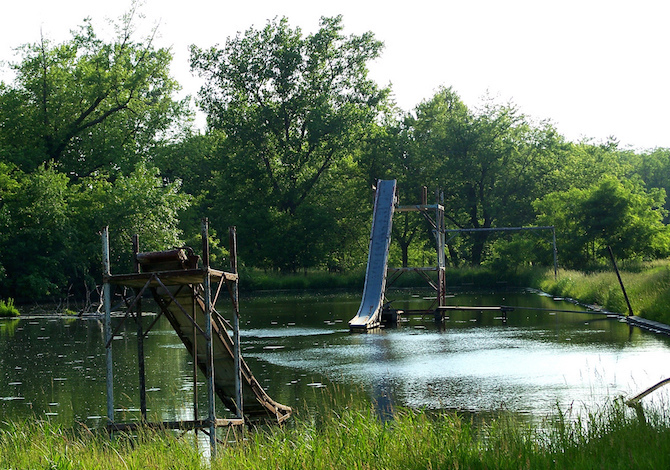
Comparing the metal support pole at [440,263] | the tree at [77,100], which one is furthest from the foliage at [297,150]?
the metal support pole at [440,263]

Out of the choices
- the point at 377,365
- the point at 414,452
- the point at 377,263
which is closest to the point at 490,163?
the point at 377,263

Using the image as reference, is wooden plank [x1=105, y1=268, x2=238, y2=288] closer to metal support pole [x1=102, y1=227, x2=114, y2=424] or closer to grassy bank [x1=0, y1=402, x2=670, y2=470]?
metal support pole [x1=102, y1=227, x2=114, y2=424]

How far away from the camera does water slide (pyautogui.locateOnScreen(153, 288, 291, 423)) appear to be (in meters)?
11.0

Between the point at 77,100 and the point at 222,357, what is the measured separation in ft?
151

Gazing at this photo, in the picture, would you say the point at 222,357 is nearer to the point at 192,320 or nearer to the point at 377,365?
the point at 192,320

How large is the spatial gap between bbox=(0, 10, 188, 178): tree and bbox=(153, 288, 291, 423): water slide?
42.6 metres

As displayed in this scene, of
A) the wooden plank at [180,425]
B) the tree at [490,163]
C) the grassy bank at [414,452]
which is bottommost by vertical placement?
the wooden plank at [180,425]

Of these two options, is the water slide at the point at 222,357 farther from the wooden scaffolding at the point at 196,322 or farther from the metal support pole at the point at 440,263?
the metal support pole at the point at 440,263

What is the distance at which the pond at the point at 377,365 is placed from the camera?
1302cm

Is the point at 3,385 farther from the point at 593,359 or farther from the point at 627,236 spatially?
the point at 627,236

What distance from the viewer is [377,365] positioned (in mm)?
17547

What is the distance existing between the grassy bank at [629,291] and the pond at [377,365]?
3.13ft

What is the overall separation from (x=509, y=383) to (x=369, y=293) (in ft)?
48.3

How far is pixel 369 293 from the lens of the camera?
1143 inches
